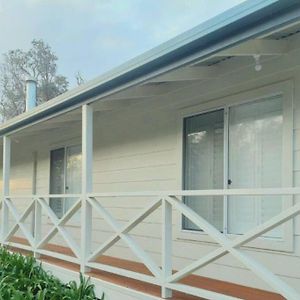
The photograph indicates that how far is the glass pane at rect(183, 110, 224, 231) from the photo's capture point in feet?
18.4

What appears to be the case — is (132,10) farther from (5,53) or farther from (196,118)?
(196,118)

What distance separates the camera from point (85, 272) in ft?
19.0

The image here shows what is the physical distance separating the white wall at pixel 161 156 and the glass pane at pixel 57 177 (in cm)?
26

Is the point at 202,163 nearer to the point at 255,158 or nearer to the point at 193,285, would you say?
the point at 255,158

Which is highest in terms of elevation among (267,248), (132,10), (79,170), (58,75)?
(132,10)

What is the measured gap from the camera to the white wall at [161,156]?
15.7 ft

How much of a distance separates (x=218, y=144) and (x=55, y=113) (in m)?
2.59

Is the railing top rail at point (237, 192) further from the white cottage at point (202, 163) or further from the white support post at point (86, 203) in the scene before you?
the white support post at point (86, 203)

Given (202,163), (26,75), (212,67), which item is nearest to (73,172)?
(202,163)

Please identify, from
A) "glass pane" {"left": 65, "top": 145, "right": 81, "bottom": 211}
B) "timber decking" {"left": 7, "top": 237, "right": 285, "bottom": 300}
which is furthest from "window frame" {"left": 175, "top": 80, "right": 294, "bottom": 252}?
"glass pane" {"left": 65, "top": 145, "right": 81, "bottom": 211}

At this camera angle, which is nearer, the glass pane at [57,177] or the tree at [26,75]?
the glass pane at [57,177]

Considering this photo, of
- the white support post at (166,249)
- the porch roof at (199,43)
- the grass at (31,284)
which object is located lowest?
the grass at (31,284)

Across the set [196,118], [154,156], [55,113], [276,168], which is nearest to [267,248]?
[276,168]

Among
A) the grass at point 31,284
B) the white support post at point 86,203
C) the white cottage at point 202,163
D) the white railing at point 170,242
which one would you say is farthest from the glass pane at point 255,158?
the grass at point 31,284
